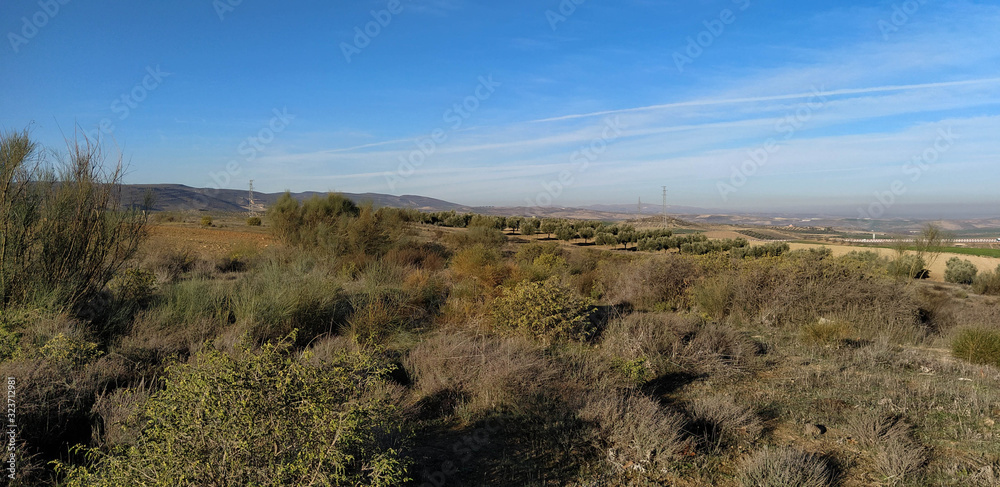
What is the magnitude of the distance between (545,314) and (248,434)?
5403mm

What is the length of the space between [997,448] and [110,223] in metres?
10.2

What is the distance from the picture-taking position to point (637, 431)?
4.12 meters

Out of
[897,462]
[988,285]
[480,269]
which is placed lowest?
[988,285]

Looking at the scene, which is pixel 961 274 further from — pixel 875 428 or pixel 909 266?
pixel 875 428

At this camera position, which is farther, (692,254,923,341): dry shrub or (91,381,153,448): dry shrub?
(692,254,923,341): dry shrub

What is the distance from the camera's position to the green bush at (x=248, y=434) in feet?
8.46

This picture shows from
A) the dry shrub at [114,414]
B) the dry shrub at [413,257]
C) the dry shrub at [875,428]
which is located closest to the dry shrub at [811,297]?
the dry shrub at [875,428]

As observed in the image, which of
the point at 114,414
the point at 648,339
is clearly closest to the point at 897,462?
→ the point at 648,339

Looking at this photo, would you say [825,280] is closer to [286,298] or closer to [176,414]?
[286,298]

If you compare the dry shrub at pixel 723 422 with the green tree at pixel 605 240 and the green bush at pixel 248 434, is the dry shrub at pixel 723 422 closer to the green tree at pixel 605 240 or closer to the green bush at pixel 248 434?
the green bush at pixel 248 434

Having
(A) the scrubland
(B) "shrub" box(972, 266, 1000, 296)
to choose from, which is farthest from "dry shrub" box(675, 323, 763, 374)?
(B) "shrub" box(972, 266, 1000, 296)

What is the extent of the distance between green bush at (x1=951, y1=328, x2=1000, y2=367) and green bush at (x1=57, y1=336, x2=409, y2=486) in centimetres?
872

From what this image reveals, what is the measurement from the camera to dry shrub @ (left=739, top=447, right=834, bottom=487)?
340 cm

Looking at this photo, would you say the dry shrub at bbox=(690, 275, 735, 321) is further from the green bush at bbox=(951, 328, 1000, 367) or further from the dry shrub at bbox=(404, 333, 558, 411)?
the dry shrub at bbox=(404, 333, 558, 411)
